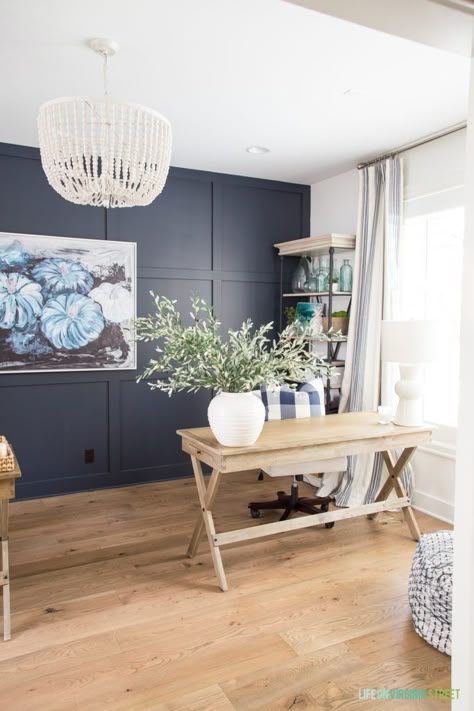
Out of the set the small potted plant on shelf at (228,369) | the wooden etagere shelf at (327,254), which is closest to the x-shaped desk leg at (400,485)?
the wooden etagere shelf at (327,254)

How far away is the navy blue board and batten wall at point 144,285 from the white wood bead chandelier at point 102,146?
198 centimetres

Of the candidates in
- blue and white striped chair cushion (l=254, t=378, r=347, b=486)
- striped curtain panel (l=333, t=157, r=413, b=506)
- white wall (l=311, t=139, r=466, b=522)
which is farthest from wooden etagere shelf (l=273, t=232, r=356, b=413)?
white wall (l=311, t=139, r=466, b=522)

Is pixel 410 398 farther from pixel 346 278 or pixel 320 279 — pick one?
pixel 320 279

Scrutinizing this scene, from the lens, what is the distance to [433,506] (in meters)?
3.82

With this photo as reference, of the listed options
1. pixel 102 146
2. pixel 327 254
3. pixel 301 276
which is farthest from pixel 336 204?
pixel 102 146

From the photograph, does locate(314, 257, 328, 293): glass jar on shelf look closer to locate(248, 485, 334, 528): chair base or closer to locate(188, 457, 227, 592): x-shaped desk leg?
locate(248, 485, 334, 528): chair base

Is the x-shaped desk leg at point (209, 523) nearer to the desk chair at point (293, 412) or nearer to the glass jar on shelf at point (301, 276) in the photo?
the desk chair at point (293, 412)

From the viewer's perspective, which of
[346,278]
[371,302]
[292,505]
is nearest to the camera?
[292,505]

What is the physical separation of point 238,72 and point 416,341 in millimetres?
1776

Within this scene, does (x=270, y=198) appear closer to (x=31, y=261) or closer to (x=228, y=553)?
(x=31, y=261)

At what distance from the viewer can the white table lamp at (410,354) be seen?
3.18 metres

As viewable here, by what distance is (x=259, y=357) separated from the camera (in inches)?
110

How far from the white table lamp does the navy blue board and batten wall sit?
1911 mm

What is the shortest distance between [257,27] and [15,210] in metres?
2.46
